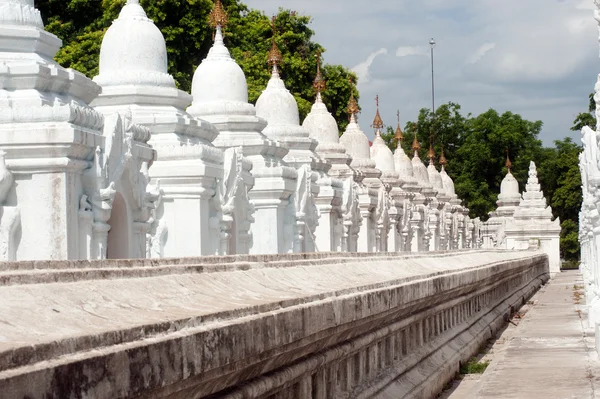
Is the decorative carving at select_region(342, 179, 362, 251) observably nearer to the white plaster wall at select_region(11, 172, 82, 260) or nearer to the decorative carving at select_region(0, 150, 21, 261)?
the white plaster wall at select_region(11, 172, 82, 260)

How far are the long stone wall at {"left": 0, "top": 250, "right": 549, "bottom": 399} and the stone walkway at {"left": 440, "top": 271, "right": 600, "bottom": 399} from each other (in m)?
1.34

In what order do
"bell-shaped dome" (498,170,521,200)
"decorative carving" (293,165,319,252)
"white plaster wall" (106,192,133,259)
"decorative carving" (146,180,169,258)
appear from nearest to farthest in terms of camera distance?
"white plaster wall" (106,192,133,259)
"decorative carving" (146,180,169,258)
"decorative carving" (293,165,319,252)
"bell-shaped dome" (498,170,521,200)

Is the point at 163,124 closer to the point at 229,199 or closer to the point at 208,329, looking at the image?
the point at 229,199

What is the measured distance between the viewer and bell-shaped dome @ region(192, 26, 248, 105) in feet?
64.7

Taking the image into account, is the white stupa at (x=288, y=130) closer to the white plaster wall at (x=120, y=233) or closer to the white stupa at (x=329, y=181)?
the white stupa at (x=329, y=181)

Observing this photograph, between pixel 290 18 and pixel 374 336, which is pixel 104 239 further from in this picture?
pixel 290 18

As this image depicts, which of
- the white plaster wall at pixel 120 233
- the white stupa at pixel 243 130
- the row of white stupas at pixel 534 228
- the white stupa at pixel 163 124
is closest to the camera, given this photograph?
the white plaster wall at pixel 120 233

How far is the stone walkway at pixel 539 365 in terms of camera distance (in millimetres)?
8852

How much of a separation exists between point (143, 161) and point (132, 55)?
8.63 ft


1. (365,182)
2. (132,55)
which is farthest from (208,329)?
(365,182)

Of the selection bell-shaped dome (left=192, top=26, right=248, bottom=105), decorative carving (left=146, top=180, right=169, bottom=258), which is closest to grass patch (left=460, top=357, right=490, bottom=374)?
decorative carving (left=146, top=180, right=169, bottom=258)

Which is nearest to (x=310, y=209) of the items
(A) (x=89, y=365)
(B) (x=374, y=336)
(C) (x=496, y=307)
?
(C) (x=496, y=307)

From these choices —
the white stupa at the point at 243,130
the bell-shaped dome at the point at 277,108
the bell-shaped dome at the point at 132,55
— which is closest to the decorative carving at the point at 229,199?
the bell-shaped dome at the point at 132,55

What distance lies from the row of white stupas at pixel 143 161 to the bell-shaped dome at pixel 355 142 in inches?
280
